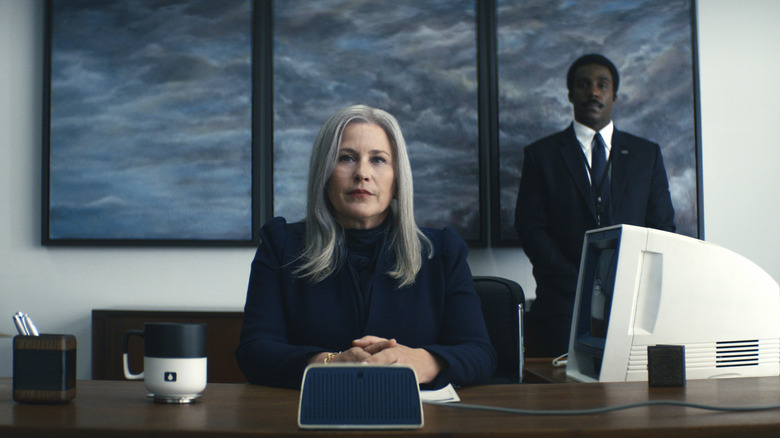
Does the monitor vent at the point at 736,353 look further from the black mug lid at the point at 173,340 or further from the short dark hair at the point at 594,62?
the short dark hair at the point at 594,62

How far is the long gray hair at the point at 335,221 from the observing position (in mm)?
1554

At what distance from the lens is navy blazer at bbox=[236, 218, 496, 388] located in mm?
1510

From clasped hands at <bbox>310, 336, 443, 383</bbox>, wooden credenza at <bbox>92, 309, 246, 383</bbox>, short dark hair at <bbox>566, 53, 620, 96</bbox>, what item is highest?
short dark hair at <bbox>566, 53, 620, 96</bbox>

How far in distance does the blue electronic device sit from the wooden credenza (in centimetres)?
199

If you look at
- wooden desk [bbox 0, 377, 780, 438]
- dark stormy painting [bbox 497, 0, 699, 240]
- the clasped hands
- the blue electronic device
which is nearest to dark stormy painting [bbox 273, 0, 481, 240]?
dark stormy painting [bbox 497, 0, 699, 240]

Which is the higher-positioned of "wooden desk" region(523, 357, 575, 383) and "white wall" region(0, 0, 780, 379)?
"white wall" region(0, 0, 780, 379)

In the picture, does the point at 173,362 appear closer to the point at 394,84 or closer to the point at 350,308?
the point at 350,308

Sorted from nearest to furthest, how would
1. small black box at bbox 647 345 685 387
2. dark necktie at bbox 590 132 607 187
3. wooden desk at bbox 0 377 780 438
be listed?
wooden desk at bbox 0 377 780 438 < small black box at bbox 647 345 685 387 < dark necktie at bbox 590 132 607 187

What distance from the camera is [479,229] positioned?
10.4ft

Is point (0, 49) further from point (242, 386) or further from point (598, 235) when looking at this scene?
point (598, 235)

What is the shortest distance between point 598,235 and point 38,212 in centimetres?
270

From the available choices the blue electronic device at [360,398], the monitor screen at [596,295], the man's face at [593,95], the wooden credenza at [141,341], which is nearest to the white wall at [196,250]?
the wooden credenza at [141,341]

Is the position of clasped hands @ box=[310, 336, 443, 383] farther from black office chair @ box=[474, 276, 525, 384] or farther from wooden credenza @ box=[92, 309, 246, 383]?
wooden credenza @ box=[92, 309, 246, 383]

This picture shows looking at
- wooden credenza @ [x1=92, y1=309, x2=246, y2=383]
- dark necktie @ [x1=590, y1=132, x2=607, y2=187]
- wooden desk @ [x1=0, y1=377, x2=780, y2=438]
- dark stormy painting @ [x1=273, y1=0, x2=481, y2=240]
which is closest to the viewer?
wooden desk @ [x1=0, y1=377, x2=780, y2=438]
